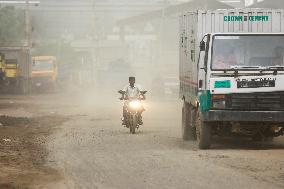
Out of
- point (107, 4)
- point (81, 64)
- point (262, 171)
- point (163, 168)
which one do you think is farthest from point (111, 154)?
point (107, 4)

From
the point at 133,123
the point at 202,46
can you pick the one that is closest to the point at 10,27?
the point at 133,123

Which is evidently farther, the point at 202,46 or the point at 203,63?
the point at 203,63

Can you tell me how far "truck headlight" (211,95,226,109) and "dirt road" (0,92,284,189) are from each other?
941 mm

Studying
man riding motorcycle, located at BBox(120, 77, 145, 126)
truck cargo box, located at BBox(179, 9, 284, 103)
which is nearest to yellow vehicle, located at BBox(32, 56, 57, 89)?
man riding motorcycle, located at BBox(120, 77, 145, 126)

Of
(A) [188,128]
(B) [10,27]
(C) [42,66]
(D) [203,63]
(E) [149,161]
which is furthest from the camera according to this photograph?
(B) [10,27]

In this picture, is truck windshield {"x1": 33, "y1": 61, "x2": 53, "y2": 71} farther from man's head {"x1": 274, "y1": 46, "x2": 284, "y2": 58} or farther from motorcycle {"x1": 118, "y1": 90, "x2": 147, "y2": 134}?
man's head {"x1": 274, "y1": 46, "x2": 284, "y2": 58}

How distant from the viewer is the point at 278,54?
15.8 metres

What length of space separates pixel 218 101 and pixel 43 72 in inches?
1665

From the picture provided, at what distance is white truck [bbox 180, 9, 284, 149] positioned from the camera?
15.2 meters

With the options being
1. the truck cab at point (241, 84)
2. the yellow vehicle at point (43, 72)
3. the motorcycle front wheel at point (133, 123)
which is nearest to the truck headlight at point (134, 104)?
the motorcycle front wheel at point (133, 123)

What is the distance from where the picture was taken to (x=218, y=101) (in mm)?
15352

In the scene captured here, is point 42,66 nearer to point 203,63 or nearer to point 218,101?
point 203,63

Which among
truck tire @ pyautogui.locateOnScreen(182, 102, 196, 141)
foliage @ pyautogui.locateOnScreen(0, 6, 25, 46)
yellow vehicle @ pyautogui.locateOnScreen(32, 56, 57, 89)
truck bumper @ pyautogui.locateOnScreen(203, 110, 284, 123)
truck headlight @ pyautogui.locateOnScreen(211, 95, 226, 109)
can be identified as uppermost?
foliage @ pyautogui.locateOnScreen(0, 6, 25, 46)

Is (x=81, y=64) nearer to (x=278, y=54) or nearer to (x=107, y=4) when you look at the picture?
(x=107, y=4)
